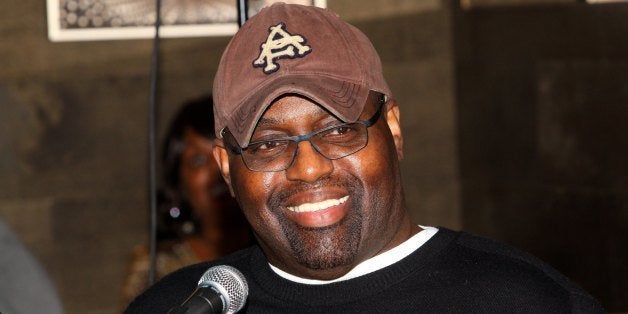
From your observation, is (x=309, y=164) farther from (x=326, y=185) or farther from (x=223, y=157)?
(x=223, y=157)

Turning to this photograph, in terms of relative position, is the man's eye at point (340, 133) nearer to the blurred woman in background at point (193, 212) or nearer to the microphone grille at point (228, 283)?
the microphone grille at point (228, 283)

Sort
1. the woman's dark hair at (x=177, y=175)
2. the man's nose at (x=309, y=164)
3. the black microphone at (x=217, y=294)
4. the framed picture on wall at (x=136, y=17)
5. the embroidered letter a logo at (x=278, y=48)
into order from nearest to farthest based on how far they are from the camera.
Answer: the black microphone at (x=217, y=294)
the man's nose at (x=309, y=164)
the embroidered letter a logo at (x=278, y=48)
the woman's dark hair at (x=177, y=175)
the framed picture on wall at (x=136, y=17)

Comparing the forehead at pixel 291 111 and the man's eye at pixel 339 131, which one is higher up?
the forehead at pixel 291 111

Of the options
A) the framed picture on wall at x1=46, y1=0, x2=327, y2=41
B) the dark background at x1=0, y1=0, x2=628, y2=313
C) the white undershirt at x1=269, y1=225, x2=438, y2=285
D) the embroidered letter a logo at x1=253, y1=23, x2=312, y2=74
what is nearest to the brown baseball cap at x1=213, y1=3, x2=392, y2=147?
the embroidered letter a logo at x1=253, y1=23, x2=312, y2=74

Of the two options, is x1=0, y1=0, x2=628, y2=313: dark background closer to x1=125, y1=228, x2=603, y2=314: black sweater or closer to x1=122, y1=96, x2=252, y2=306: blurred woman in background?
x1=122, y1=96, x2=252, y2=306: blurred woman in background

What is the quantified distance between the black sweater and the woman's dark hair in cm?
226

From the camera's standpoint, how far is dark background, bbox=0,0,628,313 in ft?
17.5

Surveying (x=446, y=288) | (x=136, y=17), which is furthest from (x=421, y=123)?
(x=446, y=288)

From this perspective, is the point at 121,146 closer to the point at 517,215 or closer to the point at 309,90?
the point at 517,215

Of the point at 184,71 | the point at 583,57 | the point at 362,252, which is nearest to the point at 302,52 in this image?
the point at 362,252

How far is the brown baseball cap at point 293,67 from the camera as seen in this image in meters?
2.01

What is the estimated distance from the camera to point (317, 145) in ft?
6.45

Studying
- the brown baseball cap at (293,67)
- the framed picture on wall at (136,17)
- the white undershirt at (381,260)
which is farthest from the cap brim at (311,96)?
the framed picture on wall at (136,17)

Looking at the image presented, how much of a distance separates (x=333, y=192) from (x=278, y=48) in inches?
11.5
